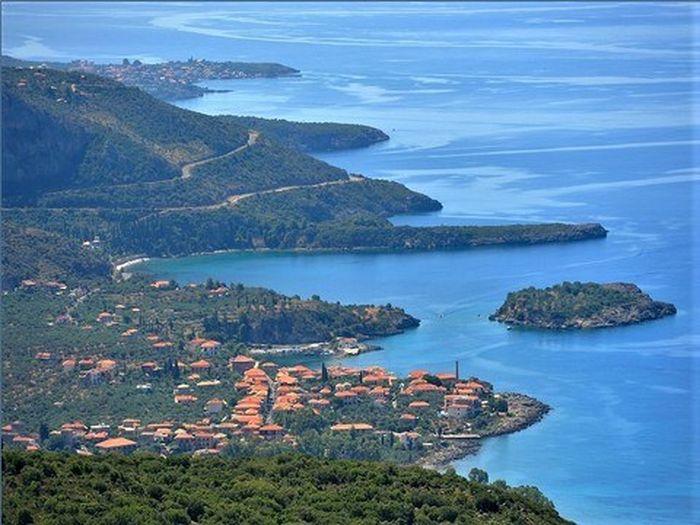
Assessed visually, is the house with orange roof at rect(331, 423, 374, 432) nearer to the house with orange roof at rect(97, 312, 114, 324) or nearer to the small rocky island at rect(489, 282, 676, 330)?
the small rocky island at rect(489, 282, 676, 330)

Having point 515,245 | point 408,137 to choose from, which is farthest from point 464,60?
point 515,245

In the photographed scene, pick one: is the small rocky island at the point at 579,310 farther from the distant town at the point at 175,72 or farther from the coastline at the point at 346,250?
the distant town at the point at 175,72

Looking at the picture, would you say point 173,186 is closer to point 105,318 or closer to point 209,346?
point 105,318

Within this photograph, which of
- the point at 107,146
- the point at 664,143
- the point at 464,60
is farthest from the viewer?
the point at 464,60

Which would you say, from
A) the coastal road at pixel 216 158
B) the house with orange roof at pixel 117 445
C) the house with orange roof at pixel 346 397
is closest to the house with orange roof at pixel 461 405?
the house with orange roof at pixel 346 397

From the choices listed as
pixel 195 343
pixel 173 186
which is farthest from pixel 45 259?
pixel 173 186

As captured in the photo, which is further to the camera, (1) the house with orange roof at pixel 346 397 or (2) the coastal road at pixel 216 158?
(2) the coastal road at pixel 216 158

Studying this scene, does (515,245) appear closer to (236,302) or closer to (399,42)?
(236,302)
